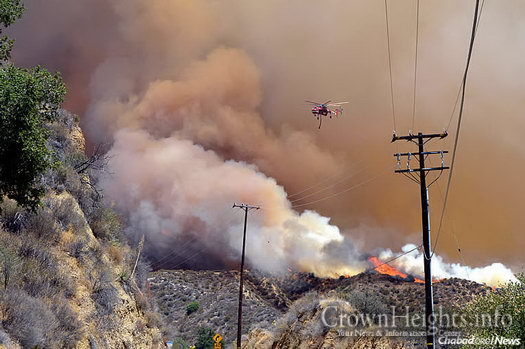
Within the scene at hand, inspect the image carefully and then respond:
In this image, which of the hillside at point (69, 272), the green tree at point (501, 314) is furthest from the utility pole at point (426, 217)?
the hillside at point (69, 272)

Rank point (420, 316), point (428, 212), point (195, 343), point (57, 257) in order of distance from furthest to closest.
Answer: point (195, 343) → point (420, 316) → point (428, 212) → point (57, 257)

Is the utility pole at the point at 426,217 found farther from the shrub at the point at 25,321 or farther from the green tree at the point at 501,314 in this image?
the shrub at the point at 25,321

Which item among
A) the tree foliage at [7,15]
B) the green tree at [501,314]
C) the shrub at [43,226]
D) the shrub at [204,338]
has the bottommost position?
the shrub at [204,338]

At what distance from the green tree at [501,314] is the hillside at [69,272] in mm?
16944

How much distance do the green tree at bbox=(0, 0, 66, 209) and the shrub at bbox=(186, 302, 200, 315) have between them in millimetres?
Result: 70337

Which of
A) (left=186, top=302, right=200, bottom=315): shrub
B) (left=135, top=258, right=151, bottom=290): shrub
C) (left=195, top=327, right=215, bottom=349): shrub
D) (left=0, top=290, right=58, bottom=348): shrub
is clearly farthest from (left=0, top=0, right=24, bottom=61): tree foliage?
(left=186, top=302, right=200, bottom=315): shrub

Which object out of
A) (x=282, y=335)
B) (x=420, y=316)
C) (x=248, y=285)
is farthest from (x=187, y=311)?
(x=420, y=316)

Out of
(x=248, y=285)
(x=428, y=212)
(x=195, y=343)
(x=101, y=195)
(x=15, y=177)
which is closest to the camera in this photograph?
(x=15, y=177)

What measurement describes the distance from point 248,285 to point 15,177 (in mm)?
86224

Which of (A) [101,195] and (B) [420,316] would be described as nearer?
(A) [101,195]

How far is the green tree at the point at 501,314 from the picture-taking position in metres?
19.3

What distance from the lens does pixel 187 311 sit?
82.7 metres

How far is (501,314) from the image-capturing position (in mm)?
20312

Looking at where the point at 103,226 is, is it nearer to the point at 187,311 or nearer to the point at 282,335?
the point at 282,335
